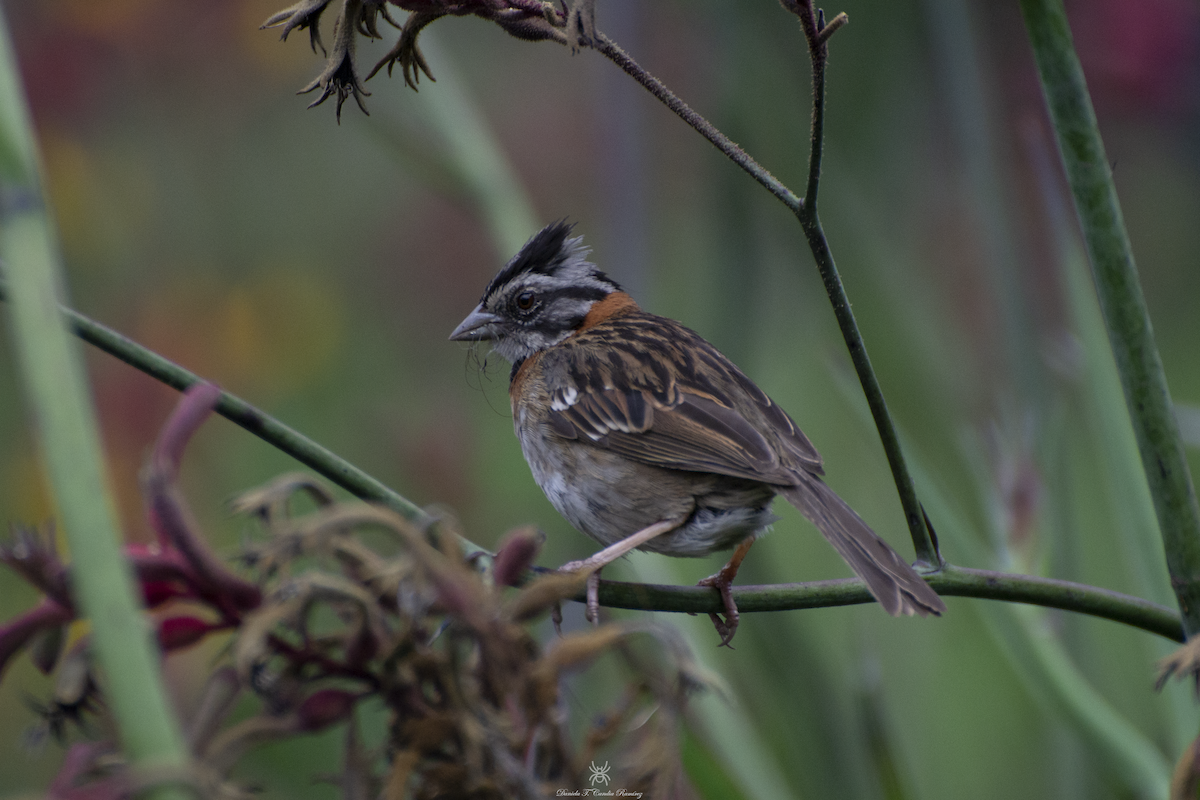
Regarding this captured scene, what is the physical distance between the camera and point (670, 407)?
288cm

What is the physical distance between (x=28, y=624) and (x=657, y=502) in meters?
1.83

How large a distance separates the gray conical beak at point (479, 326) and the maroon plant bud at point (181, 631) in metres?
2.42

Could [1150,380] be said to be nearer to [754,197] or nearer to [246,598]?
[246,598]

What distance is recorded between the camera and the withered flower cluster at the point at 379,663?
37.0 inches

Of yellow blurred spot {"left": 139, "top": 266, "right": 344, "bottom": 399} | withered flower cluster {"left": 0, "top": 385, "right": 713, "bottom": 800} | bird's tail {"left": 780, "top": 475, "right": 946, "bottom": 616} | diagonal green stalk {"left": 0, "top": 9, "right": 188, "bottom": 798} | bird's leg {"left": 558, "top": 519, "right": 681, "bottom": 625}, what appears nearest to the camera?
diagonal green stalk {"left": 0, "top": 9, "right": 188, "bottom": 798}

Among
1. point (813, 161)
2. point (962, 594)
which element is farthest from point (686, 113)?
point (962, 594)

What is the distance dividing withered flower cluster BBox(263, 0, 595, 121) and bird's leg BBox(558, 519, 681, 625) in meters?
0.87

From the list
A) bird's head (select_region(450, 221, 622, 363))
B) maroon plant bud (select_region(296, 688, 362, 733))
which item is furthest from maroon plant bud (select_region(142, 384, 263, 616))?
bird's head (select_region(450, 221, 622, 363))

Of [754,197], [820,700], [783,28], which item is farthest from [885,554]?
[783,28]

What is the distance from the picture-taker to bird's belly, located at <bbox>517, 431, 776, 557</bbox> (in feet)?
8.74

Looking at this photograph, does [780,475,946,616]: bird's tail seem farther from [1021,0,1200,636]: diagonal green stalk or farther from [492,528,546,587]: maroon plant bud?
[492,528,546,587]: maroon plant bud

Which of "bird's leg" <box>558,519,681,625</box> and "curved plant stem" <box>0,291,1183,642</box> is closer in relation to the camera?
"curved plant stem" <box>0,291,1183,642</box>

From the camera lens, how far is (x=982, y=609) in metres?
2.23

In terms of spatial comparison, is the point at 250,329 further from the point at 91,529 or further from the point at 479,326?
the point at 91,529
